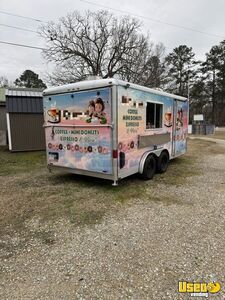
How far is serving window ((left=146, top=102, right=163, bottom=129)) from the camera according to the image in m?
5.24

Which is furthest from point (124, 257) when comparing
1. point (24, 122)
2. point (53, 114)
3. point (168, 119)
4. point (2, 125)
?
point (2, 125)

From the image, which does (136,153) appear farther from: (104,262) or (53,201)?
(104,262)

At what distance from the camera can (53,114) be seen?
17.0ft

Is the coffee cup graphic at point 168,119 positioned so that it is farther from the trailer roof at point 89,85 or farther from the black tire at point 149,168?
the black tire at point 149,168

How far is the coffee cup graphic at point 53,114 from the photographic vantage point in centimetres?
509

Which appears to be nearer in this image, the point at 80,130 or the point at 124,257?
the point at 124,257

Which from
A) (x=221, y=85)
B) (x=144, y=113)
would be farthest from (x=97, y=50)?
(x=221, y=85)

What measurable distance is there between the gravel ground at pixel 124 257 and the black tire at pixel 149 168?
5.62ft

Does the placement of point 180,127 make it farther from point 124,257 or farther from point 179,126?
point 124,257

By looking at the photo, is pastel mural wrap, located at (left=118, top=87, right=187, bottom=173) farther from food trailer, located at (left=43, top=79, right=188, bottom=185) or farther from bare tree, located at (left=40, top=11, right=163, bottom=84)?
bare tree, located at (left=40, top=11, right=163, bottom=84)

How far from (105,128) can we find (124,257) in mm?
2606

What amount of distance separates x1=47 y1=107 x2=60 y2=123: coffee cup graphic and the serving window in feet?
7.52

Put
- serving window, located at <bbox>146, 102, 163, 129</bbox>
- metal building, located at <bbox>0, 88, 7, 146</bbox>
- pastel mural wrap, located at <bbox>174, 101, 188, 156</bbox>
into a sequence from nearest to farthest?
1. serving window, located at <bbox>146, 102, 163, 129</bbox>
2. pastel mural wrap, located at <bbox>174, 101, 188, 156</bbox>
3. metal building, located at <bbox>0, 88, 7, 146</bbox>

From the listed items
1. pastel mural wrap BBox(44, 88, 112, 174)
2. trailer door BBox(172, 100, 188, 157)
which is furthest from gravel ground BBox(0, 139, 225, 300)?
trailer door BBox(172, 100, 188, 157)
